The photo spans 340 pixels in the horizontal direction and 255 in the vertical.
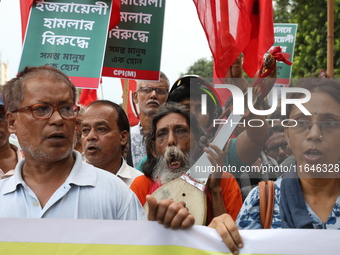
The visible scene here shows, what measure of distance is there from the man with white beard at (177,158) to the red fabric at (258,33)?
5.25 feet

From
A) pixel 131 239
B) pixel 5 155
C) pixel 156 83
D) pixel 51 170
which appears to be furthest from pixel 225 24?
pixel 131 239

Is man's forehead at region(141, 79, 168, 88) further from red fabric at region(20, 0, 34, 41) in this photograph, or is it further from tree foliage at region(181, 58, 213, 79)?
tree foliage at region(181, 58, 213, 79)

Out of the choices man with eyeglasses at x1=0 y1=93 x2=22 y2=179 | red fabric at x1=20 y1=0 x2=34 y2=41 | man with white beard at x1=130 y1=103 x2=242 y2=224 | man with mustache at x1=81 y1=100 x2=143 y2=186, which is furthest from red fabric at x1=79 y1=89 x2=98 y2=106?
man with white beard at x1=130 y1=103 x2=242 y2=224

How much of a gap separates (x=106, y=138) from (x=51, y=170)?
1447mm

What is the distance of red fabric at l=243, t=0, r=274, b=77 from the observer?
16.5ft

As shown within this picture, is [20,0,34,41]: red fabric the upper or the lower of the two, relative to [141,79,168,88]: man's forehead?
upper

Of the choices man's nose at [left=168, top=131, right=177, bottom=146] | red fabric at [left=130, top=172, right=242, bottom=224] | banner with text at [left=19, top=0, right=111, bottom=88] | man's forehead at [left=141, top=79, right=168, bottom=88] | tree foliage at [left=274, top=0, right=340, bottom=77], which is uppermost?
tree foliage at [left=274, top=0, right=340, bottom=77]

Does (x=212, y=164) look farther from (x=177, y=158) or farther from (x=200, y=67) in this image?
(x=200, y=67)

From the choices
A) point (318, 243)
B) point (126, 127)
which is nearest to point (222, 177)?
point (318, 243)

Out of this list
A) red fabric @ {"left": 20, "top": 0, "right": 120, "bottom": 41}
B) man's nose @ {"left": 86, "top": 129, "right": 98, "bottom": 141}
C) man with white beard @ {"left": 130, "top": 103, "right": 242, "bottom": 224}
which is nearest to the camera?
man with white beard @ {"left": 130, "top": 103, "right": 242, "bottom": 224}

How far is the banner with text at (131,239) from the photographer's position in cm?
235

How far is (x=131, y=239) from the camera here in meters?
2.40

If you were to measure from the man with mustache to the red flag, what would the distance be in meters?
1.10

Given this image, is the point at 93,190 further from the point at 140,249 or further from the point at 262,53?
the point at 262,53
